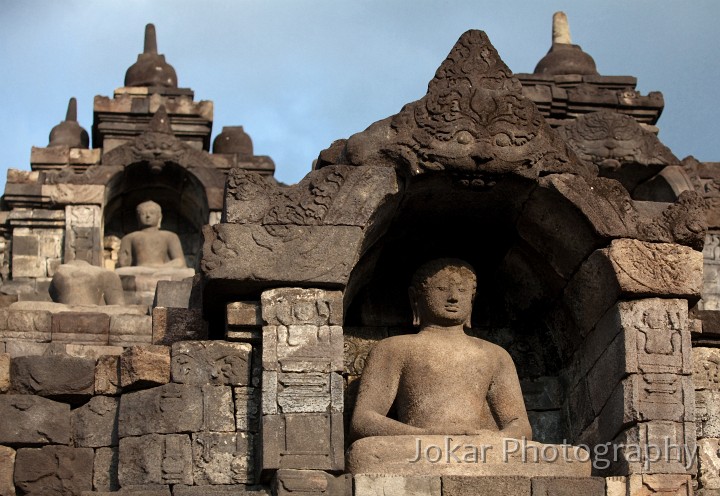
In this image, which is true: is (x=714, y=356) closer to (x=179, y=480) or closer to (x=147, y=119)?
(x=179, y=480)

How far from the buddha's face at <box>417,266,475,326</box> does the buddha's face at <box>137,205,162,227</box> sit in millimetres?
11519

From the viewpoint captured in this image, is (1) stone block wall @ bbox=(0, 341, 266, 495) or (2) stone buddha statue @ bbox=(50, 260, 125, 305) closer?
(1) stone block wall @ bbox=(0, 341, 266, 495)

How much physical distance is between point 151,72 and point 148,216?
454 centimetres

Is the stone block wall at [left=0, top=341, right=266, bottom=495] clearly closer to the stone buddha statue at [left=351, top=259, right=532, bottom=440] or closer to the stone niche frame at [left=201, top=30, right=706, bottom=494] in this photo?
the stone niche frame at [left=201, top=30, right=706, bottom=494]

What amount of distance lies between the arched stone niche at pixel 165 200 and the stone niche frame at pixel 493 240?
11.3 m

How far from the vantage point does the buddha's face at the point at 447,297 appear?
16378 millimetres

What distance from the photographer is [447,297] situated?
16438mm

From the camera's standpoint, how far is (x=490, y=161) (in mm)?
16062

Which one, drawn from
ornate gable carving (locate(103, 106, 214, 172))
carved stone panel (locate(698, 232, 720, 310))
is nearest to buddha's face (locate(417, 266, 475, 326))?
carved stone panel (locate(698, 232, 720, 310))

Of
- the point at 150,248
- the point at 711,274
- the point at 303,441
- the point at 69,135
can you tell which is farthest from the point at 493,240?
the point at 69,135

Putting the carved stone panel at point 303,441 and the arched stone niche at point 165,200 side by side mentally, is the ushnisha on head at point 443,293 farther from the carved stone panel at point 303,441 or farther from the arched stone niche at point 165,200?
the arched stone niche at point 165,200

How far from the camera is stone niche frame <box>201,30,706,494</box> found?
15.2 meters

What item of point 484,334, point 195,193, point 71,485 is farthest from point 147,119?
point 71,485

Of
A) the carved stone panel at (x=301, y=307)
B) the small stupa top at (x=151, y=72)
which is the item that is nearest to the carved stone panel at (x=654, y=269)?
the carved stone panel at (x=301, y=307)
